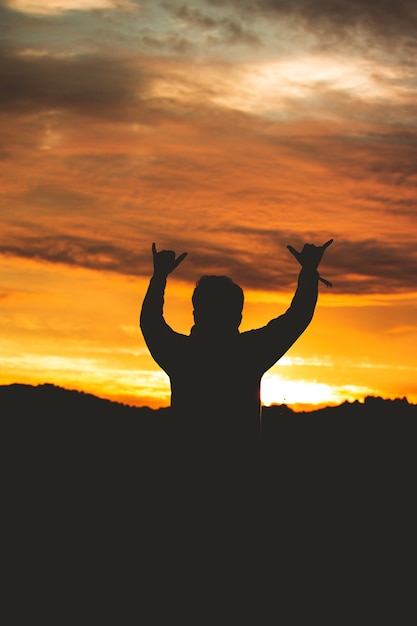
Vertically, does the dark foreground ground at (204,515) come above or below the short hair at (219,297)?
below

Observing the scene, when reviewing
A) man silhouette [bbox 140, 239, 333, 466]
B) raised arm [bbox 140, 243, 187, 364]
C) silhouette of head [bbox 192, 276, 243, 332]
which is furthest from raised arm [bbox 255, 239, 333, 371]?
raised arm [bbox 140, 243, 187, 364]

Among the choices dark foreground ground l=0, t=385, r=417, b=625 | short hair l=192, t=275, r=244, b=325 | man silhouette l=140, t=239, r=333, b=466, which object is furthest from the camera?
short hair l=192, t=275, r=244, b=325

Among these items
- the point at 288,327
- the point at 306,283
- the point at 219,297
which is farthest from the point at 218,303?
the point at 306,283

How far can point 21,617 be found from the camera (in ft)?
38.3

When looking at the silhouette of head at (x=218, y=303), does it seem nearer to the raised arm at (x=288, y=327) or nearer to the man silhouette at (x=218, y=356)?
the man silhouette at (x=218, y=356)

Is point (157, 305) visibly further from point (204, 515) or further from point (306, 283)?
point (204, 515)

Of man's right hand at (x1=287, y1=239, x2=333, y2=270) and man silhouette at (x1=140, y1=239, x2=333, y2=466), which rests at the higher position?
man's right hand at (x1=287, y1=239, x2=333, y2=270)

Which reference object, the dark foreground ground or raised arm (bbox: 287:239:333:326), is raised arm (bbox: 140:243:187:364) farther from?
raised arm (bbox: 287:239:333:326)

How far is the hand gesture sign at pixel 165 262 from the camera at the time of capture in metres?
7.88

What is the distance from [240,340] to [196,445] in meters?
0.77

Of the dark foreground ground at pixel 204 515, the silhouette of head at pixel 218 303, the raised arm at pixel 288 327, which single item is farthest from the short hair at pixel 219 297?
the dark foreground ground at pixel 204 515

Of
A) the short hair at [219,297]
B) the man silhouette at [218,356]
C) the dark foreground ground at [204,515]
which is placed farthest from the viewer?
the short hair at [219,297]

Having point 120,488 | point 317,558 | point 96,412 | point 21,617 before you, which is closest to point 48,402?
point 96,412

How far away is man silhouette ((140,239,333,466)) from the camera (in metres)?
7.62
